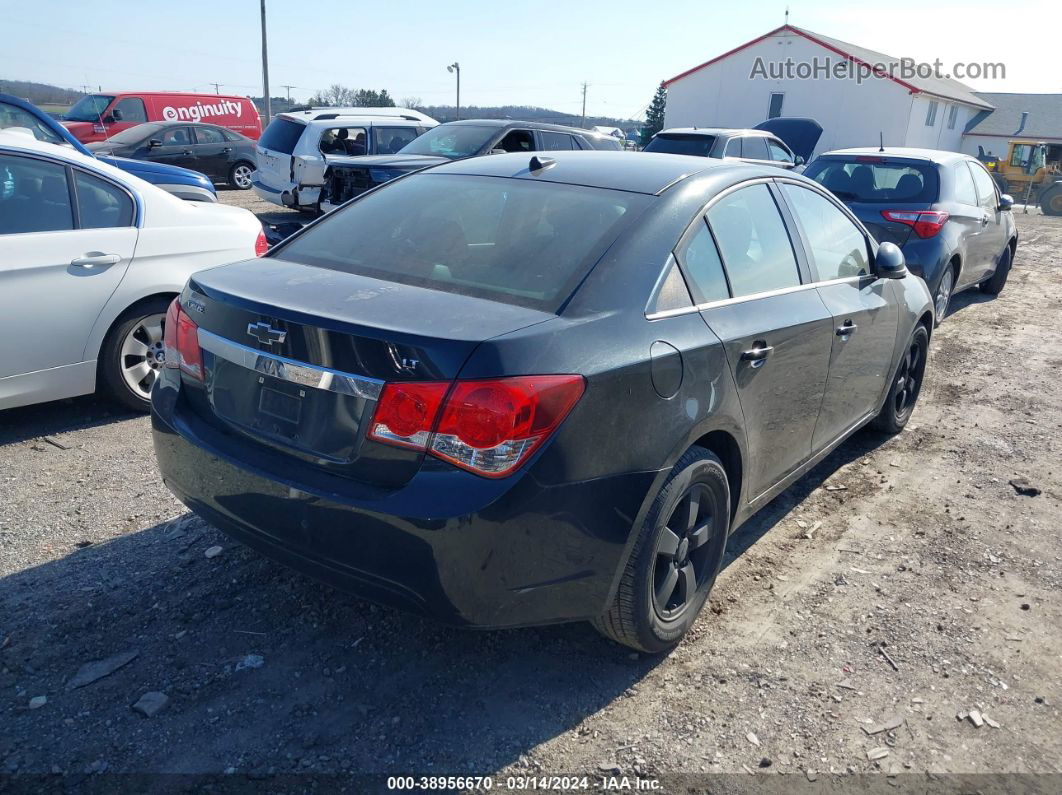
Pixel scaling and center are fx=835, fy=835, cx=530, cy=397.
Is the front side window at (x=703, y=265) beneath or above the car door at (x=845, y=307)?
above

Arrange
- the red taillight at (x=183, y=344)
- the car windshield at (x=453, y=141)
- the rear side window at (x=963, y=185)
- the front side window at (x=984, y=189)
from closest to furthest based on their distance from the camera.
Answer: the red taillight at (x=183, y=344), the rear side window at (x=963, y=185), the front side window at (x=984, y=189), the car windshield at (x=453, y=141)

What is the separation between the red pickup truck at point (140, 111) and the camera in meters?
19.3

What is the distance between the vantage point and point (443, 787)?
93.8 inches

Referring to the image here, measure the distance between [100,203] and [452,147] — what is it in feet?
22.3

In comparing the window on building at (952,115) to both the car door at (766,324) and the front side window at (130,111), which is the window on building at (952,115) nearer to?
the front side window at (130,111)

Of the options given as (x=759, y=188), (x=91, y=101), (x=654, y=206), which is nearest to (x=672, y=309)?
(x=654, y=206)

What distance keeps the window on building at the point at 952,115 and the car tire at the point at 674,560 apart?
5258 centimetres

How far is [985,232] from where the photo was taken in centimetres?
902

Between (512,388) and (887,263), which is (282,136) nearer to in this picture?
(887,263)

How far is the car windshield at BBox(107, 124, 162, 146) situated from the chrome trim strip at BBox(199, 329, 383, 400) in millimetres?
17053

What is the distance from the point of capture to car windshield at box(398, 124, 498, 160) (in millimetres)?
10938

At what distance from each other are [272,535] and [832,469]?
3.44m

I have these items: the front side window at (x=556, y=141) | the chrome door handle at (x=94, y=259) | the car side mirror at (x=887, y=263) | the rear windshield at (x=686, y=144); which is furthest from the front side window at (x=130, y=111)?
the car side mirror at (x=887, y=263)

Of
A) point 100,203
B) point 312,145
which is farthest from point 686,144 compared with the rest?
point 100,203
